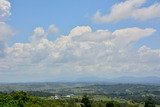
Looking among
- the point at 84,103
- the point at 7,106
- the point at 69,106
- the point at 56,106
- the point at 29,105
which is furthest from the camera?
the point at 69,106

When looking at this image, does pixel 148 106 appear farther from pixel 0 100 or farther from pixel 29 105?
pixel 0 100

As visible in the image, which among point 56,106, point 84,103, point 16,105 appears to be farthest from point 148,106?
point 16,105

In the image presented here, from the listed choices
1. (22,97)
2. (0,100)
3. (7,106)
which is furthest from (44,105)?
(7,106)

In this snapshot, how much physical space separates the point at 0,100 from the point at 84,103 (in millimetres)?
36837

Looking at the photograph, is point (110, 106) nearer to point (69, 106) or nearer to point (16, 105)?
point (69, 106)

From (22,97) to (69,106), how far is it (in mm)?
36475

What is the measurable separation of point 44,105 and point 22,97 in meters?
10.7

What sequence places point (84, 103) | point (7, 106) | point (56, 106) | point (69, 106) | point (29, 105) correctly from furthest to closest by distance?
point (69, 106)
point (56, 106)
point (84, 103)
point (29, 105)
point (7, 106)

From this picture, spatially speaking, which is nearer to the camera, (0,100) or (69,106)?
(0,100)

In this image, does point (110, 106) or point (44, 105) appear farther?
point (110, 106)

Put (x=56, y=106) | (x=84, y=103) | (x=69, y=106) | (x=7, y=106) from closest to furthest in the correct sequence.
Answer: (x=7, y=106), (x=84, y=103), (x=56, y=106), (x=69, y=106)

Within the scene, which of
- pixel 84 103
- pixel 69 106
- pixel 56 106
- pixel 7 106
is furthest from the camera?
pixel 69 106

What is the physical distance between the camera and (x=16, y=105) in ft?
465

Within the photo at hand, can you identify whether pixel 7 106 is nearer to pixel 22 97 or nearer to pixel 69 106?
pixel 22 97
